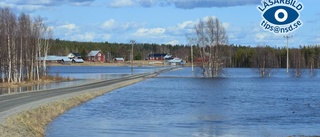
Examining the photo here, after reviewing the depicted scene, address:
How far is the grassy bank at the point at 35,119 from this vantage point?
2058 centimetres

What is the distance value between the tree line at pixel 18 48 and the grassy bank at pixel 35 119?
25.0m

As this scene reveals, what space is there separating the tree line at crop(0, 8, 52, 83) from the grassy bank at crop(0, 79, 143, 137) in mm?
24983

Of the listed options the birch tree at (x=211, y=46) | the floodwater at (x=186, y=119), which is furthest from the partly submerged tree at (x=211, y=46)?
the floodwater at (x=186, y=119)

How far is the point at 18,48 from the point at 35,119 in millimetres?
41466

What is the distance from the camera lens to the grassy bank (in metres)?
20.6

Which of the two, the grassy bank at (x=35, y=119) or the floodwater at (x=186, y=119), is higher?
the grassy bank at (x=35, y=119)

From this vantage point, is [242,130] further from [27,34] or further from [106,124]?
[27,34]

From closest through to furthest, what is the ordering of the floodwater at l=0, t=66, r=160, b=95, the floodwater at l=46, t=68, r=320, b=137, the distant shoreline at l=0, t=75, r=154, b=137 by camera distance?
the distant shoreline at l=0, t=75, r=154, b=137
the floodwater at l=46, t=68, r=320, b=137
the floodwater at l=0, t=66, r=160, b=95

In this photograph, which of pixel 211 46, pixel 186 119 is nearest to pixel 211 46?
pixel 211 46

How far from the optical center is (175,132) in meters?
23.8

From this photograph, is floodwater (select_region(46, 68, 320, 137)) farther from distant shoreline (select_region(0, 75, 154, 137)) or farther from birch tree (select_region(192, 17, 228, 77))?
birch tree (select_region(192, 17, 228, 77))

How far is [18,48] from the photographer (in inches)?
2566

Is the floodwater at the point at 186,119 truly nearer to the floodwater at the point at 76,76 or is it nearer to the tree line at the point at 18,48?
the floodwater at the point at 76,76

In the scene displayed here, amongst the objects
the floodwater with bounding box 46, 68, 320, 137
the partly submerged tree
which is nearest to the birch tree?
the partly submerged tree
